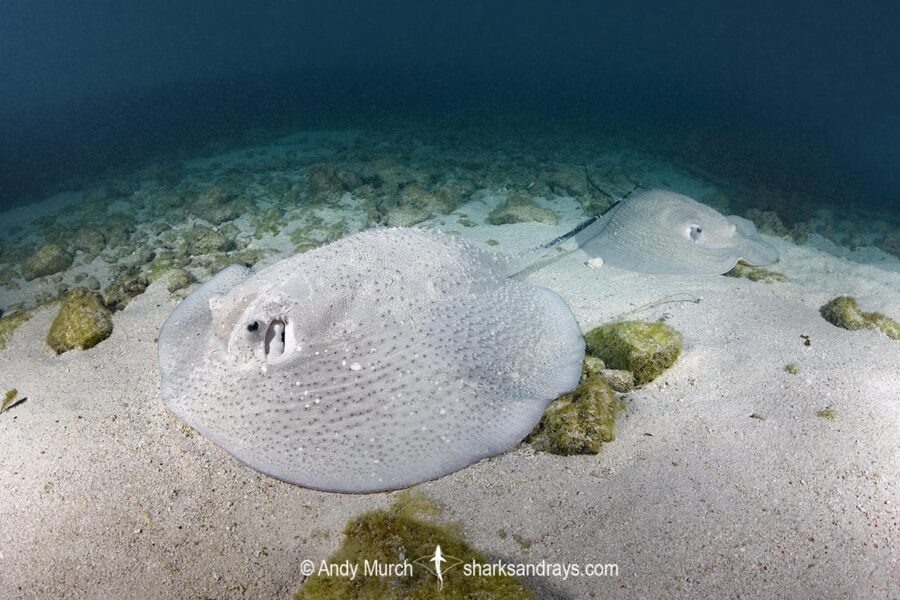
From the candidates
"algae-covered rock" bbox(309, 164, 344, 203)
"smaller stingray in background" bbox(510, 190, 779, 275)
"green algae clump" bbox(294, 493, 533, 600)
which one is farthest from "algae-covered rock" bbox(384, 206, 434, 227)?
"green algae clump" bbox(294, 493, 533, 600)

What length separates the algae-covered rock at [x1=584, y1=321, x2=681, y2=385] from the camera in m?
3.63

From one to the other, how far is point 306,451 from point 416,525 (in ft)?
2.59

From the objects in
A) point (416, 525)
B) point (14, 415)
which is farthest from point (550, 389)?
point (14, 415)

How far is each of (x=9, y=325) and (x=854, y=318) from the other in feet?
28.9

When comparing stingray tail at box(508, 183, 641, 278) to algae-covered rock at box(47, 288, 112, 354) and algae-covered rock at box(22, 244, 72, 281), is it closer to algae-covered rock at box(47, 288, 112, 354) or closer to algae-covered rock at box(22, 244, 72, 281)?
algae-covered rock at box(47, 288, 112, 354)

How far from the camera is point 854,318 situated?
4.12m

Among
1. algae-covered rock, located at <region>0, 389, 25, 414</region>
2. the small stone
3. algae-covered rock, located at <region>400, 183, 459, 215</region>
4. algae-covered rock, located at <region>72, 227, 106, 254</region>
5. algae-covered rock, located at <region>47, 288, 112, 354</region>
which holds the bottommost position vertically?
algae-covered rock, located at <region>72, 227, 106, 254</region>

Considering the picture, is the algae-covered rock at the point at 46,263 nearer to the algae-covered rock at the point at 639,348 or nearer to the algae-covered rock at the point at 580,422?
the algae-covered rock at the point at 580,422

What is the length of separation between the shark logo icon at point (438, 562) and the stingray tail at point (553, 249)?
2.88 meters

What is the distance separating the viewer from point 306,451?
8.00ft

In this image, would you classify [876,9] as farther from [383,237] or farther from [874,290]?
[383,237]

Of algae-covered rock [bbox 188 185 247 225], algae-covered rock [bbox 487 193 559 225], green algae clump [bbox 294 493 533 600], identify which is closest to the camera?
green algae clump [bbox 294 493 533 600]

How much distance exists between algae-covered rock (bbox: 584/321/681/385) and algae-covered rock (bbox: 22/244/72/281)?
8.15 m

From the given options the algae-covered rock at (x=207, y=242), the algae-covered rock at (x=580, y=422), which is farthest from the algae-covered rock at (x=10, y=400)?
the algae-covered rock at (x=580, y=422)
